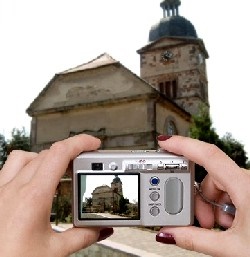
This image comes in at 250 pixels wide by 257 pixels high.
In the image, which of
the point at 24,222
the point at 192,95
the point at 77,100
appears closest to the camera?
the point at 24,222

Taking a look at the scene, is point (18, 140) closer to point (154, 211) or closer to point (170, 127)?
point (170, 127)

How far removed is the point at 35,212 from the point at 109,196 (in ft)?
1.42

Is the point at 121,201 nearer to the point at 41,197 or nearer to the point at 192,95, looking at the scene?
the point at 41,197

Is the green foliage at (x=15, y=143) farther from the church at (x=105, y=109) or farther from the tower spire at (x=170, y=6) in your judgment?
the tower spire at (x=170, y=6)

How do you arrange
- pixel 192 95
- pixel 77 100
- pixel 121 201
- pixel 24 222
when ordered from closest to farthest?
1. pixel 24 222
2. pixel 121 201
3. pixel 77 100
4. pixel 192 95

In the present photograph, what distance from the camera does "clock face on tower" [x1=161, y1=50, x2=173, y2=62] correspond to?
4046 cm

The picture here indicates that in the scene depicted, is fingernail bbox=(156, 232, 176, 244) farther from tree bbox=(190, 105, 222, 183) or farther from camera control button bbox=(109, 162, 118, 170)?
tree bbox=(190, 105, 222, 183)

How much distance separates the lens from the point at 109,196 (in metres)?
1.80

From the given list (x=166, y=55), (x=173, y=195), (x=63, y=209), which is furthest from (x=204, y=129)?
(x=173, y=195)

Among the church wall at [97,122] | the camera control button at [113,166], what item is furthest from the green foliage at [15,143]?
the camera control button at [113,166]

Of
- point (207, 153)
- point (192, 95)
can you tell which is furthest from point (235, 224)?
point (192, 95)

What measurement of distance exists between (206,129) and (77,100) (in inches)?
329

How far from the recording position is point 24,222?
140 centimetres

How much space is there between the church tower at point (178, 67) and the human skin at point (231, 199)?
120 ft
